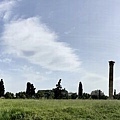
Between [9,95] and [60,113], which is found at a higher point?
[9,95]

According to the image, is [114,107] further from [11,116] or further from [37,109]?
[11,116]

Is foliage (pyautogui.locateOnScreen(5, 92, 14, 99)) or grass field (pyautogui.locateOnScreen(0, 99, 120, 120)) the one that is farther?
foliage (pyautogui.locateOnScreen(5, 92, 14, 99))

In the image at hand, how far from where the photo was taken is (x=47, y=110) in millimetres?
17547

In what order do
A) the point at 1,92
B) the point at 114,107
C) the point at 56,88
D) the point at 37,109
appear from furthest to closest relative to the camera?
the point at 1,92
the point at 56,88
the point at 114,107
the point at 37,109

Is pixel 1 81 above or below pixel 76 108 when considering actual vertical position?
above

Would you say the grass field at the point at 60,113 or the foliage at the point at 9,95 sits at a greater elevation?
the foliage at the point at 9,95

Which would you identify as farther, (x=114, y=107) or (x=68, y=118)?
(x=114, y=107)

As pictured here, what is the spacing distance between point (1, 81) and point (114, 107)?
34.3 meters

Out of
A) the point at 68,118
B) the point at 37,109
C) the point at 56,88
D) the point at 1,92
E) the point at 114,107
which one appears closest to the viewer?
the point at 68,118

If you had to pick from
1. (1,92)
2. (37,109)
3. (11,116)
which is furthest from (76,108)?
(1,92)

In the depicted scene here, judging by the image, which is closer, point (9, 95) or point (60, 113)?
point (60, 113)

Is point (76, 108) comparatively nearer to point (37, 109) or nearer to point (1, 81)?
point (37, 109)

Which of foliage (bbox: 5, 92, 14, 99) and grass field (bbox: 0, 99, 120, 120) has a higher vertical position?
foliage (bbox: 5, 92, 14, 99)

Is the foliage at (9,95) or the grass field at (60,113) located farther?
the foliage at (9,95)
